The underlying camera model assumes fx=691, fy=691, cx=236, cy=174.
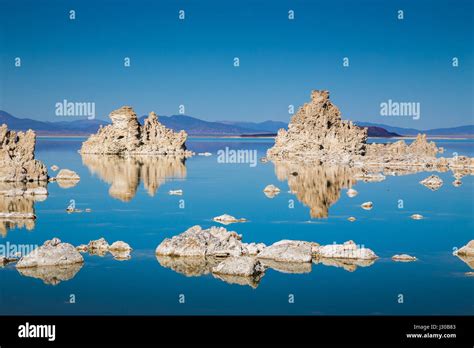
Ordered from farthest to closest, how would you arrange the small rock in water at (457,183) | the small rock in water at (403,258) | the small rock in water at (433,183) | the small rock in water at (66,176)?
1. the small rock in water at (66,176)
2. the small rock in water at (457,183)
3. the small rock in water at (433,183)
4. the small rock in water at (403,258)

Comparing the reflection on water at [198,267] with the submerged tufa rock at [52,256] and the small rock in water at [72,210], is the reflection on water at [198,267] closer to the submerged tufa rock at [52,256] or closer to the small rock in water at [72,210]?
the submerged tufa rock at [52,256]

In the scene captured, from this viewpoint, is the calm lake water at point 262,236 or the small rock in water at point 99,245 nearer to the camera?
the calm lake water at point 262,236

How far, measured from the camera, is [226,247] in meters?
18.5

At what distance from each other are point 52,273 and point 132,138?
63.2m

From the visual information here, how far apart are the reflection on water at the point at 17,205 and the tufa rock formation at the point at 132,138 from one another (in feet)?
141

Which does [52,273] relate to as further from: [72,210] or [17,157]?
[17,157]

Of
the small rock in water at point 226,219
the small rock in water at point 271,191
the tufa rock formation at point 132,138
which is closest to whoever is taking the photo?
the small rock in water at point 226,219

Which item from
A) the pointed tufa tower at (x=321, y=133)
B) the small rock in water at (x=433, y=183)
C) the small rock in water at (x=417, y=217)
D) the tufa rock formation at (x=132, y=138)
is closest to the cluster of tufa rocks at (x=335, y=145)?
the pointed tufa tower at (x=321, y=133)

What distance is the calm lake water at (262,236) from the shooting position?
1495 centimetres

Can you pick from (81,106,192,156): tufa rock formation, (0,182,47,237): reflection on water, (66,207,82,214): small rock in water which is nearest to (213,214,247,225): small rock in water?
(66,207,82,214): small rock in water
